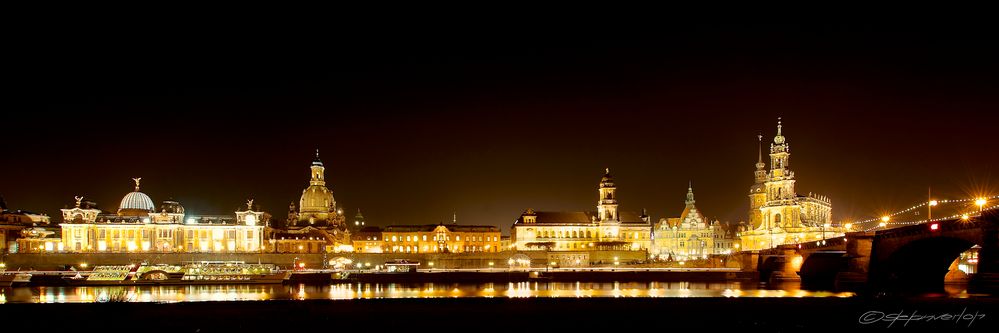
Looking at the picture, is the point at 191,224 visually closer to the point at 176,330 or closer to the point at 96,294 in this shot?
the point at 96,294

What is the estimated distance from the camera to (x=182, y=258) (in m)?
97.3

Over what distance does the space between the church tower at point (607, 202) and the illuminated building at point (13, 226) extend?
268ft

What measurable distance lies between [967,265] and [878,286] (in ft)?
150

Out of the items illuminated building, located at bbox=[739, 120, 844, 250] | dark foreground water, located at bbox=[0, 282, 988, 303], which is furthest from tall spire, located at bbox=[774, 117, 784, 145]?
dark foreground water, located at bbox=[0, 282, 988, 303]

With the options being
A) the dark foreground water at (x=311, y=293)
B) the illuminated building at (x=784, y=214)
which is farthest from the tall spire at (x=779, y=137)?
the dark foreground water at (x=311, y=293)

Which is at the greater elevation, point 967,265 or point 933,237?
point 933,237

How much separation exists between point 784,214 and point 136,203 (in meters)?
95.1

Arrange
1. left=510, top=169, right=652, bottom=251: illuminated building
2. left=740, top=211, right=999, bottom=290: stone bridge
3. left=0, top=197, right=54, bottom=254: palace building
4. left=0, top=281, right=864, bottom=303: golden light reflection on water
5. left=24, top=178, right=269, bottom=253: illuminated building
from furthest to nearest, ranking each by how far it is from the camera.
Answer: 1. left=510, top=169, right=652, bottom=251: illuminated building
2. left=0, top=197, right=54, bottom=254: palace building
3. left=24, top=178, right=269, bottom=253: illuminated building
4. left=0, top=281, right=864, bottom=303: golden light reflection on water
5. left=740, top=211, right=999, bottom=290: stone bridge

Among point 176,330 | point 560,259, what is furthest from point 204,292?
point 560,259

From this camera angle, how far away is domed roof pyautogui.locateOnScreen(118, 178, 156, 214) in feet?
382

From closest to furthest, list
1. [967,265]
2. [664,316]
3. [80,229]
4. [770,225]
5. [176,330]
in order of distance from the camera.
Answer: [176,330] → [664,316] → [967,265] → [80,229] → [770,225]

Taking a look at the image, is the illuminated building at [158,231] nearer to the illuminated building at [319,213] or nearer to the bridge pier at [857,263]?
the illuminated building at [319,213]

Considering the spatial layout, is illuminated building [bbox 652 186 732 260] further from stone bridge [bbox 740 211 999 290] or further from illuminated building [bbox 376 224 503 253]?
stone bridge [bbox 740 211 999 290]

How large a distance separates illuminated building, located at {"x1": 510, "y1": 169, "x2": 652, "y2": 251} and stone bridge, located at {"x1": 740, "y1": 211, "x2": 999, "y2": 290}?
61.6 meters
